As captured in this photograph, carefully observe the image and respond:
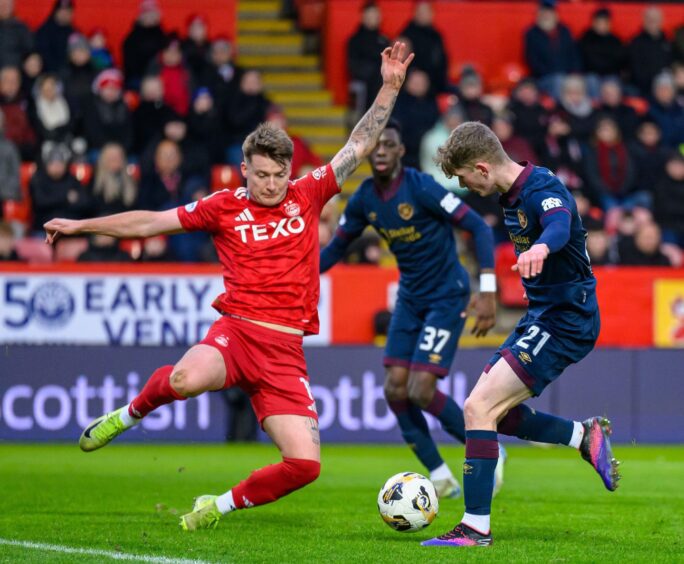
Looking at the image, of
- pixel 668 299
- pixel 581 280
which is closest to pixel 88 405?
pixel 668 299

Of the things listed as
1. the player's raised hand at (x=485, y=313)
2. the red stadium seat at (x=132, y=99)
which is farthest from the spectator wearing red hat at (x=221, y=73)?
the player's raised hand at (x=485, y=313)

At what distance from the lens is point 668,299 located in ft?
53.1

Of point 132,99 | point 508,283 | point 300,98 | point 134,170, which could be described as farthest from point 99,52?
point 508,283

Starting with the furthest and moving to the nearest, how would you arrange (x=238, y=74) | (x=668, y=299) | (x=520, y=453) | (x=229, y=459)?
1. (x=238, y=74)
2. (x=668, y=299)
3. (x=520, y=453)
4. (x=229, y=459)

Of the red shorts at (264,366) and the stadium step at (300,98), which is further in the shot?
the stadium step at (300,98)

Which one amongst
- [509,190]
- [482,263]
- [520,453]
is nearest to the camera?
[509,190]

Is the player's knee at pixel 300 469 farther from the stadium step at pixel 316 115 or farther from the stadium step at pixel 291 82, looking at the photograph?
the stadium step at pixel 291 82

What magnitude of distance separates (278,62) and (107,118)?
4.46 m

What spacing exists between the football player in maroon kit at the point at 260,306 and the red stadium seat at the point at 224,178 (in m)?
9.35

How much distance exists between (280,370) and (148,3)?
39.9ft

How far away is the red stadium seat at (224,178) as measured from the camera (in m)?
17.4

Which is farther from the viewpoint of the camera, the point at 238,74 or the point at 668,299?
the point at 238,74

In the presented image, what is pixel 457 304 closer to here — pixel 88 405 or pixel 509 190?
pixel 509 190

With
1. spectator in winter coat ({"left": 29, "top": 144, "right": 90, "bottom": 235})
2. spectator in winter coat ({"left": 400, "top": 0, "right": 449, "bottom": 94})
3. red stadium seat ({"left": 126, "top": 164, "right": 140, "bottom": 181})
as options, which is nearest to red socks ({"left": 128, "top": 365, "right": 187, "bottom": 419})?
spectator in winter coat ({"left": 29, "top": 144, "right": 90, "bottom": 235})
